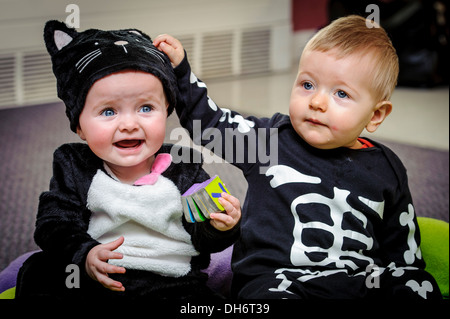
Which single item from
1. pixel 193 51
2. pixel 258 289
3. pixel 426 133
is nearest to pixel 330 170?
pixel 258 289

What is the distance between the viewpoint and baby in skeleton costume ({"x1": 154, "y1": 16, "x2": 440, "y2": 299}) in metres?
0.65

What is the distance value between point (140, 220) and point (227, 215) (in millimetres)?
99

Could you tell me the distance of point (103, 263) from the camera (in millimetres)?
562

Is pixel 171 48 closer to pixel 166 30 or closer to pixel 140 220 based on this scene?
pixel 140 220

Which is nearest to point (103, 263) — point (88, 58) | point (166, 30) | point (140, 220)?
point (140, 220)

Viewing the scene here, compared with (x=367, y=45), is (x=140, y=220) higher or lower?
lower

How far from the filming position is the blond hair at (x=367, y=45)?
25.6 inches

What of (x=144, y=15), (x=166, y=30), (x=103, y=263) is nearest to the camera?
(x=103, y=263)

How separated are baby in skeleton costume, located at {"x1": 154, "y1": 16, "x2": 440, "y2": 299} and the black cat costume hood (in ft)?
0.19

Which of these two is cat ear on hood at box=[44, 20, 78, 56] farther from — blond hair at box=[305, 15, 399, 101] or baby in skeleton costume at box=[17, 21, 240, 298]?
blond hair at box=[305, 15, 399, 101]

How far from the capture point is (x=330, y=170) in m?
0.70

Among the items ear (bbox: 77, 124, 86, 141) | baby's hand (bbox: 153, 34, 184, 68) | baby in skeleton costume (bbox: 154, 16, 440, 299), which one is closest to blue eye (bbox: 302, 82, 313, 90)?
baby in skeleton costume (bbox: 154, 16, 440, 299)

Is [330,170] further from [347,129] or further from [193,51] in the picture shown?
[193,51]

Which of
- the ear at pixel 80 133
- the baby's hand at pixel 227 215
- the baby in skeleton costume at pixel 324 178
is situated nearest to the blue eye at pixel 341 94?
the baby in skeleton costume at pixel 324 178
